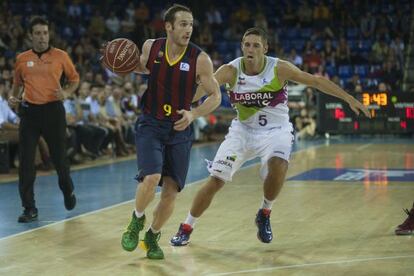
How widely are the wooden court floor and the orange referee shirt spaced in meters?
1.38

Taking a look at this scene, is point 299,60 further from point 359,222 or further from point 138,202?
point 138,202

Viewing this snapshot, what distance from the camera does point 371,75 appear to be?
85.9 feet

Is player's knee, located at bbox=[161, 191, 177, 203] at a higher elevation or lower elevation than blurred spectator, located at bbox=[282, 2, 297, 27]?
lower

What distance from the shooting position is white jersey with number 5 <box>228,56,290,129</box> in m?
8.21

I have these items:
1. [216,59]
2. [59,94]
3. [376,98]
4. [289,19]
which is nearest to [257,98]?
[59,94]

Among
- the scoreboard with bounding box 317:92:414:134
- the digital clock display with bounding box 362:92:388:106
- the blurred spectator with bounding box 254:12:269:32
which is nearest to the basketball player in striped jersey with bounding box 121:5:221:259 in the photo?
the scoreboard with bounding box 317:92:414:134

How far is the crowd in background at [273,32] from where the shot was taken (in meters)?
24.9

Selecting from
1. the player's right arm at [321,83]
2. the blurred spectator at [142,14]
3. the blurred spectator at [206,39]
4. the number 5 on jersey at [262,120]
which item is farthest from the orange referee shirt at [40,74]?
the blurred spectator at [142,14]

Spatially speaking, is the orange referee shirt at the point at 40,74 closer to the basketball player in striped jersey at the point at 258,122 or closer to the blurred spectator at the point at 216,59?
the basketball player in striped jersey at the point at 258,122

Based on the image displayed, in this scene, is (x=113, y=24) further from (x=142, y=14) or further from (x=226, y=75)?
(x=226, y=75)

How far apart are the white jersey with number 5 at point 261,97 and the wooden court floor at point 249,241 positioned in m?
1.09

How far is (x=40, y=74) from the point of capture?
32.2 feet

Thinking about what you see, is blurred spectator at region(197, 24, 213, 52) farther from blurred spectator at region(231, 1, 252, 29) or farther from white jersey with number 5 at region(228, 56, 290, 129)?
white jersey with number 5 at region(228, 56, 290, 129)

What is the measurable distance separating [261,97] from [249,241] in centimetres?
130
